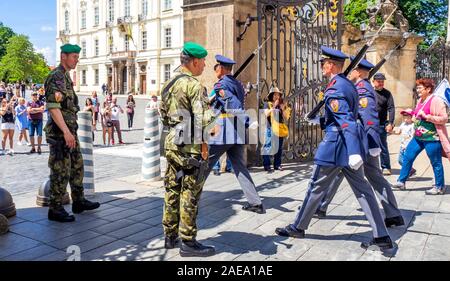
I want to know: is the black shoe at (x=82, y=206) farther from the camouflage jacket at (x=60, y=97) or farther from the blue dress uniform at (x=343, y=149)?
the blue dress uniform at (x=343, y=149)

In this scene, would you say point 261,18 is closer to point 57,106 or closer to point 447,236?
point 57,106

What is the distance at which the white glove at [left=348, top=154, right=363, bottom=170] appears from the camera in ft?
13.2

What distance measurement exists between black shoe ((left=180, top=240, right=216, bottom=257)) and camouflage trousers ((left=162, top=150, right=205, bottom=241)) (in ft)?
0.20

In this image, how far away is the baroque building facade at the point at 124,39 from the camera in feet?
174

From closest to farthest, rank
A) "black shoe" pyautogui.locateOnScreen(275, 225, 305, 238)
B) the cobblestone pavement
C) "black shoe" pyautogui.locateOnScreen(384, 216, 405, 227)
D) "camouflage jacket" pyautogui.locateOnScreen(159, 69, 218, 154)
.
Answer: "camouflage jacket" pyautogui.locateOnScreen(159, 69, 218, 154)
the cobblestone pavement
"black shoe" pyautogui.locateOnScreen(275, 225, 305, 238)
"black shoe" pyautogui.locateOnScreen(384, 216, 405, 227)

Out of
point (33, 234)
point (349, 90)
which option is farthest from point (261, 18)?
point (33, 234)

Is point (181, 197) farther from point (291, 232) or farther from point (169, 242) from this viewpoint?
point (291, 232)

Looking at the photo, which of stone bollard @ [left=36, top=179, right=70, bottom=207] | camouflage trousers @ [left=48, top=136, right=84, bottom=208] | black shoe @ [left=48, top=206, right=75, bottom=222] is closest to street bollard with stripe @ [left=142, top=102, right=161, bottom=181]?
stone bollard @ [left=36, top=179, right=70, bottom=207]

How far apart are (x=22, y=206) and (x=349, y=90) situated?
4.71 meters

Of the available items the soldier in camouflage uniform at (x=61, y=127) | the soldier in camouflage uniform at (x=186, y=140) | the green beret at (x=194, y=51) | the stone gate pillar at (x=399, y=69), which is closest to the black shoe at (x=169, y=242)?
the soldier in camouflage uniform at (x=186, y=140)

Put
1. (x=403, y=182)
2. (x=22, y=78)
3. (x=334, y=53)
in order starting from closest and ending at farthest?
(x=334, y=53) < (x=403, y=182) < (x=22, y=78)

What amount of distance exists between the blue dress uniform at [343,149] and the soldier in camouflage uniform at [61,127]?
297cm

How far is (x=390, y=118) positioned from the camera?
8.13 m

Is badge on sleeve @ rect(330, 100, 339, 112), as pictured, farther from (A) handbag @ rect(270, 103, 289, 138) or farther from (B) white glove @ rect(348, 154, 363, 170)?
(A) handbag @ rect(270, 103, 289, 138)
